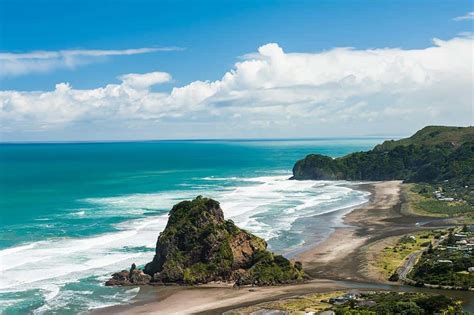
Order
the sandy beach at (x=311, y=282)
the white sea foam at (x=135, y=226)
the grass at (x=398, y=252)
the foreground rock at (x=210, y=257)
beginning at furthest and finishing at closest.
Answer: the grass at (x=398, y=252), the white sea foam at (x=135, y=226), the foreground rock at (x=210, y=257), the sandy beach at (x=311, y=282)

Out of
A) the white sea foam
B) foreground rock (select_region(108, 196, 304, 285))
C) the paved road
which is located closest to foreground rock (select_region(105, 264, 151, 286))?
foreground rock (select_region(108, 196, 304, 285))

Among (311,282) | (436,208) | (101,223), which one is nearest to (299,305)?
(311,282)

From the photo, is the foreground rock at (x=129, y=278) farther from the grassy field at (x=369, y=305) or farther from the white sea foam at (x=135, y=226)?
the grassy field at (x=369, y=305)

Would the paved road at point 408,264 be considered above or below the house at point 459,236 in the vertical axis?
below

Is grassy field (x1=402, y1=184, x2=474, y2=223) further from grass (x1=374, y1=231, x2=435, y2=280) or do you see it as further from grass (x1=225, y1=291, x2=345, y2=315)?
grass (x1=225, y1=291, x2=345, y2=315)

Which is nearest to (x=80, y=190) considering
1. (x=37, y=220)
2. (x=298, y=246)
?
(x=37, y=220)

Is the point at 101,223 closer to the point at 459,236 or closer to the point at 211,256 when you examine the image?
the point at 211,256

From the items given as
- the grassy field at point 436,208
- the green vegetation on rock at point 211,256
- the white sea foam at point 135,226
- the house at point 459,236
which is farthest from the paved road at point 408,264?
the grassy field at point 436,208

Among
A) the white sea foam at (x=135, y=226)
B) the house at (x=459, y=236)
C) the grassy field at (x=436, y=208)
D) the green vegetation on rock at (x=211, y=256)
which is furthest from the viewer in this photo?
the grassy field at (x=436, y=208)

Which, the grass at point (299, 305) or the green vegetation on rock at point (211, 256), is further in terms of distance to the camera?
the green vegetation on rock at point (211, 256)
